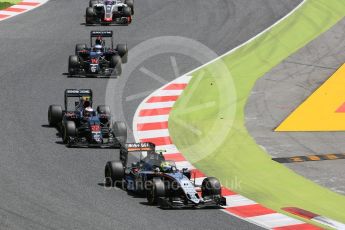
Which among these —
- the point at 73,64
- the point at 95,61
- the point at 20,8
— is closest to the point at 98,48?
the point at 95,61

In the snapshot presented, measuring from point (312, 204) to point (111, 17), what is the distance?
20.8 meters

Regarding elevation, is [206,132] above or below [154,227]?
above

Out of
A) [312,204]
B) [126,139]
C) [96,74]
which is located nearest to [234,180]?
[312,204]

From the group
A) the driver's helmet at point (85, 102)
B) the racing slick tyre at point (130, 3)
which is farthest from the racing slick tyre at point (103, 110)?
the racing slick tyre at point (130, 3)

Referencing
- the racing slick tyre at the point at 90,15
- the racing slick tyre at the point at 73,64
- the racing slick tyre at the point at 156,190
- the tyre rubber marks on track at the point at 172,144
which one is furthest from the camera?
the racing slick tyre at the point at 90,15

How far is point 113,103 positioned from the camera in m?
32.7

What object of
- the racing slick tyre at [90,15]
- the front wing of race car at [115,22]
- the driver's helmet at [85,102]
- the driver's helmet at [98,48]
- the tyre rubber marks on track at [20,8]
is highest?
the tyre rubber marks on track at [20,8]

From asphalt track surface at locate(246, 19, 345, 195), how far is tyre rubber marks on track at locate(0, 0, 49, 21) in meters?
13.2

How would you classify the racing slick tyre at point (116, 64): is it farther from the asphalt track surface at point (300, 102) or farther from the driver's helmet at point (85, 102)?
the driver's helmet at point (85, 102)

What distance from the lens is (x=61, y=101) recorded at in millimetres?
32625

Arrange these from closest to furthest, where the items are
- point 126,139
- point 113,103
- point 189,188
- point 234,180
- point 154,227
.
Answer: point 154,227 < point 189,188 < point 234,180 < point 126,139 < point 113,103

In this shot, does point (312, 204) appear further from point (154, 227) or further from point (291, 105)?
point (291, 105)

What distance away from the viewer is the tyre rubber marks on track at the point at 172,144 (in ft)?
73.0

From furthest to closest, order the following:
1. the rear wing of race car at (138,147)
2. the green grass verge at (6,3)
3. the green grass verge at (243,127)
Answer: the green grass verge at (6,3) < the rear wing of race car at (138,147) < the green grass verge at (243,127)
